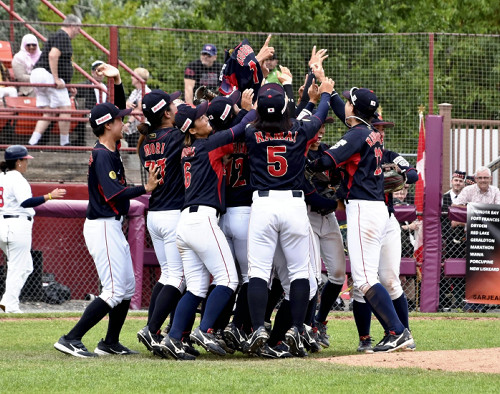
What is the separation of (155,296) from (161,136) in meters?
1.44

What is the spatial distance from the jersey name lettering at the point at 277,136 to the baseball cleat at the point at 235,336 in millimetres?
1664

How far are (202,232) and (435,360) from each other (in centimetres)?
209

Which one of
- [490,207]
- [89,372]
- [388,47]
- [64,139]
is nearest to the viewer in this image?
[89,372]

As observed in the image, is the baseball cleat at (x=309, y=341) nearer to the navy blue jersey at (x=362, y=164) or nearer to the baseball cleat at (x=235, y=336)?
the baseball cleat at (x=235, y=336)

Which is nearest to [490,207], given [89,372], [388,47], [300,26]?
[388,47]

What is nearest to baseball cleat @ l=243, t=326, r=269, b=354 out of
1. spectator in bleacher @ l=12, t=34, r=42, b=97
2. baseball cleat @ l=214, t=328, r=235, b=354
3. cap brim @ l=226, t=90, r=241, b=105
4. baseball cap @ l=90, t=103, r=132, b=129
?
baseball cleat @ l=214, t=328, r=235, b=354

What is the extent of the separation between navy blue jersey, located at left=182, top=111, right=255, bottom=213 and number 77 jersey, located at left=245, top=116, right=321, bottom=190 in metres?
0.17

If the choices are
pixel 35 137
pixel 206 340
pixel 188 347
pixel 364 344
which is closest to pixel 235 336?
pixel 188 347

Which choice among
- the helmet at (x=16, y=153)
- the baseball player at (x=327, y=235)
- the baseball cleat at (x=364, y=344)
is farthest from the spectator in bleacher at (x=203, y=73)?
the baseball cleat at (x=364, y=344)

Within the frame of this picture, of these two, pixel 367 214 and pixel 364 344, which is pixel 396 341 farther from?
pixel 367 214

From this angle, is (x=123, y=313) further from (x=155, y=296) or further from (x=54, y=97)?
(x=54, y=97)

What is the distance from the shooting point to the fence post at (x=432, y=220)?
485 inches

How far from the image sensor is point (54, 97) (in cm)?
1434

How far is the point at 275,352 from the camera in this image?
780 centimetres
